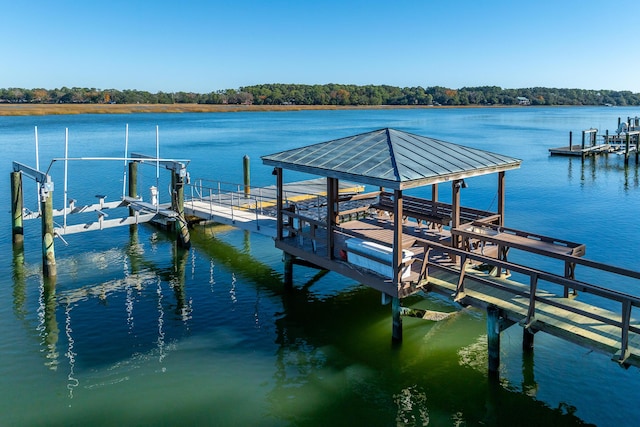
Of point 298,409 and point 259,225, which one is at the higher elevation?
point 259,225

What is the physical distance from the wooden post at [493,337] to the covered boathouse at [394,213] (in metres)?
1.31

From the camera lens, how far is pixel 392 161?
12.0m

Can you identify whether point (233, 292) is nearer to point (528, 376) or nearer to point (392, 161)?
point (392, 161)

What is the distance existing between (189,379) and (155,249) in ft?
33.7

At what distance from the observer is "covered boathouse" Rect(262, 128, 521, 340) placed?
11.6 metres

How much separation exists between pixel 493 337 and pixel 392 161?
4.02 meters

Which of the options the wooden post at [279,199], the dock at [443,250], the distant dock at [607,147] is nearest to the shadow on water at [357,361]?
the dock at [443,250]

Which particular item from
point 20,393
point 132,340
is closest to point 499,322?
point 132,340

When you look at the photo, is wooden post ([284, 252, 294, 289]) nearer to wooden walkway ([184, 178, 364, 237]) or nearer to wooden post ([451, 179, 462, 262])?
wooden walkway ([184, 178, 364, 237])

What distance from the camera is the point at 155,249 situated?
2069 cm

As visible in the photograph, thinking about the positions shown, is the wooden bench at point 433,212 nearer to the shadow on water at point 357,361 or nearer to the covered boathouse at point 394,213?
the covered boathouse at point 394,213

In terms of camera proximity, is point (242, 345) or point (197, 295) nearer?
point (242, 345)

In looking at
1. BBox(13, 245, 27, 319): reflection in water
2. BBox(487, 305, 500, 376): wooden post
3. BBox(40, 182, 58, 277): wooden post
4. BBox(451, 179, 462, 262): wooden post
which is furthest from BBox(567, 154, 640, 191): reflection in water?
BBox(13, 245, 27, 319): reflection in water

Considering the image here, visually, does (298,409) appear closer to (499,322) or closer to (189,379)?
(189,379)
